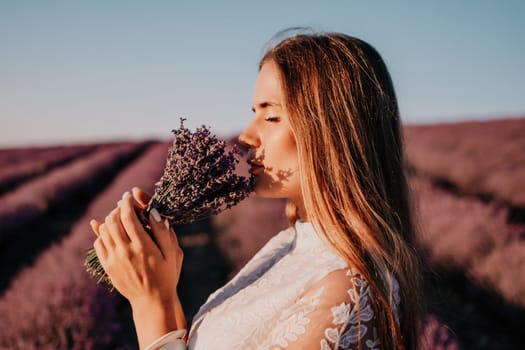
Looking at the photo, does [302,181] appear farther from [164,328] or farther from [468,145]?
[468,145]

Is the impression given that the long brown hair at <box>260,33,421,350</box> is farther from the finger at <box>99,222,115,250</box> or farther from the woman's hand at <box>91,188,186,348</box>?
the finger at <box>99,222,115,250</box>

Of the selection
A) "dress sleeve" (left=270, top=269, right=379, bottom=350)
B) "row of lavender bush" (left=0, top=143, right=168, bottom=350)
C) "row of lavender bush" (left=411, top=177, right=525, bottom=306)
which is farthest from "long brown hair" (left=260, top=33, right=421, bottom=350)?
"row of lavender bush" (left=411, top=177, right=525, bottom=306)

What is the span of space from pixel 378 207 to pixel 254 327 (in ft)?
1.68

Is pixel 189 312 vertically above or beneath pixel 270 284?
beneath

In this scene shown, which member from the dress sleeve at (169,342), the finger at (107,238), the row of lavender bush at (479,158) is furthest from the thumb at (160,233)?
the row of lavender bush at (479,158)

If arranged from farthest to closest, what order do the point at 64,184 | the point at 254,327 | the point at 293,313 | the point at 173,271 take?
the point at 64,184, the point at 173,271, the point at 254,327, the point at 293,313

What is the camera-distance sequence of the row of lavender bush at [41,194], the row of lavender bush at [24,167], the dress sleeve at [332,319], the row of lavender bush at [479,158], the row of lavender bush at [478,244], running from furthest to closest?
the row of lavender bush at [24,167] → the row of lavender bush at [479,158] → the row of lavender bush at [41,194] → the row of lavender bush at [478,244] → the dress sleeve at [332,319]

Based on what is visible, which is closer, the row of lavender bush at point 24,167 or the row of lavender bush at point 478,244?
the row of lavender bush at point 478,244

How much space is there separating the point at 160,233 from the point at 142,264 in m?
0.11

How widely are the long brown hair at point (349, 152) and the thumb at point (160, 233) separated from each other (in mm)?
431

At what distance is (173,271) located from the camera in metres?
1.27

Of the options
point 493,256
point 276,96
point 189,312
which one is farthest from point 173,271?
point 493,256

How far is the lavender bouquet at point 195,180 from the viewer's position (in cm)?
134

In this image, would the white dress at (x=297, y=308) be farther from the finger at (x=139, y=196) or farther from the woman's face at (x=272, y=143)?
the finger at (x=139, y=196)
